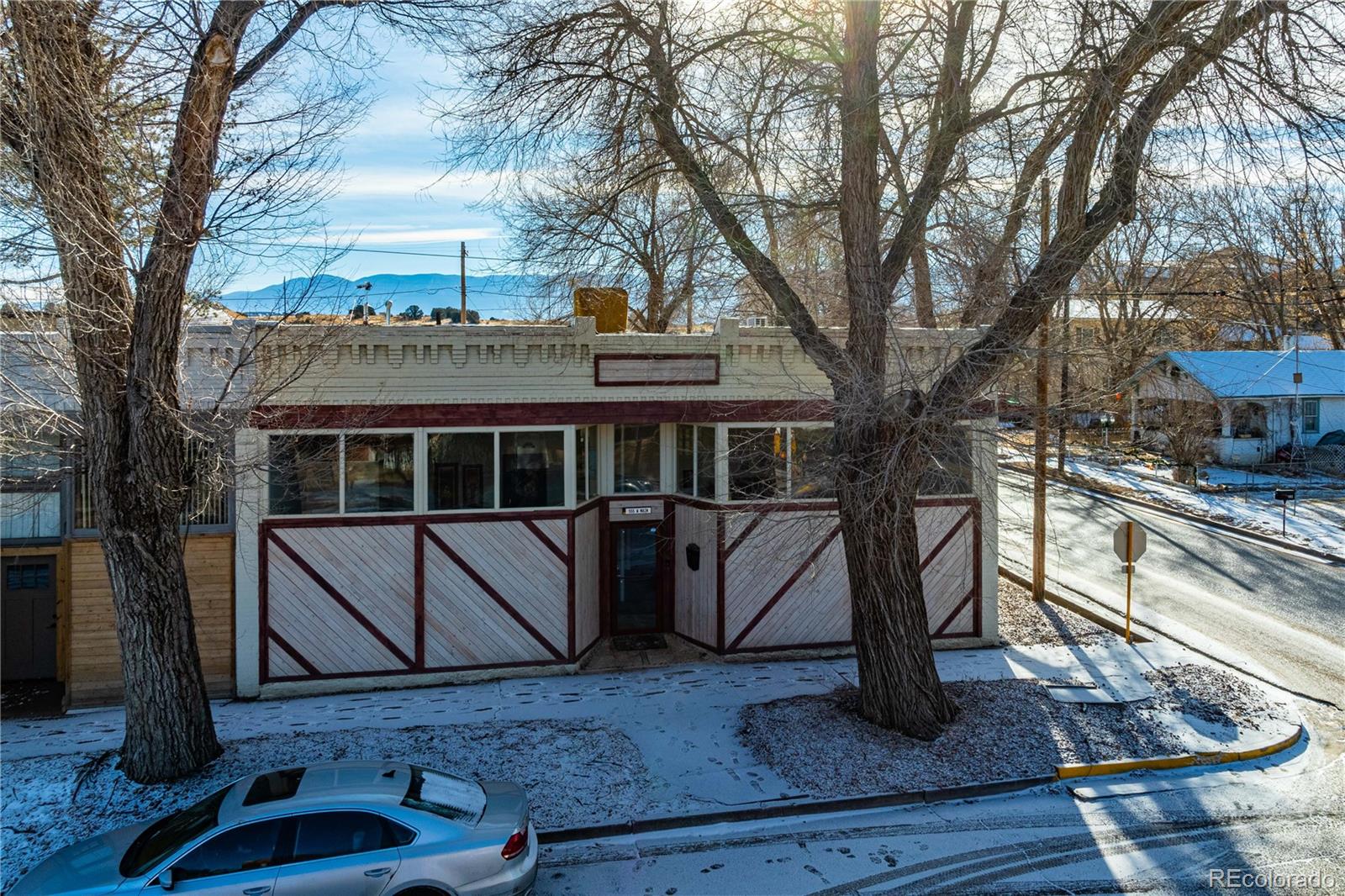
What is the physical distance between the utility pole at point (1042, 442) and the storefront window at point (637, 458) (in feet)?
19.1

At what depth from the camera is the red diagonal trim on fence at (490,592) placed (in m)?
12.7

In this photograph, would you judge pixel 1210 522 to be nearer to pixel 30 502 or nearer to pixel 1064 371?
pixel 1064 371

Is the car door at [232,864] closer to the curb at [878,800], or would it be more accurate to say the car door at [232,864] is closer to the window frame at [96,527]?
the curb at [878,800]

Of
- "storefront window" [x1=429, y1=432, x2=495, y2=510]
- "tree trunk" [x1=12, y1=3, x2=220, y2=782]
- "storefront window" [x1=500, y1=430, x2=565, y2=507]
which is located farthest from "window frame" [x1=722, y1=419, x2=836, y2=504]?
"tree trunk" [x1=12, y1=3, x2=220, y2=782]

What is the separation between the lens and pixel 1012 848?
7996mm

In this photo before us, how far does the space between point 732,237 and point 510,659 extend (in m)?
6.92

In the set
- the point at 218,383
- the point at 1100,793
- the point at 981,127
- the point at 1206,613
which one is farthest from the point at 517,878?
the point at 1206,613

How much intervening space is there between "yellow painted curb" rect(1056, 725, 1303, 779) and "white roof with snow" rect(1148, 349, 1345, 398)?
2501 centimetres

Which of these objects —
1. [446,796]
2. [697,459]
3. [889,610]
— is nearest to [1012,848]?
[889,610]

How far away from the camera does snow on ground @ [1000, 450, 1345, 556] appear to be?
22109mm

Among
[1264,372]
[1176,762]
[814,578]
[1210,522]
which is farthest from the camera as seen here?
[1264,372]

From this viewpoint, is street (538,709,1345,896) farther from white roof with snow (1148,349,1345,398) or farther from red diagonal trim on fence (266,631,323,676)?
white roof with snow (1148,349,1345,398)

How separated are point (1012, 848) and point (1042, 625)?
809 centimetres

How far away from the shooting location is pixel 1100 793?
359 inches
